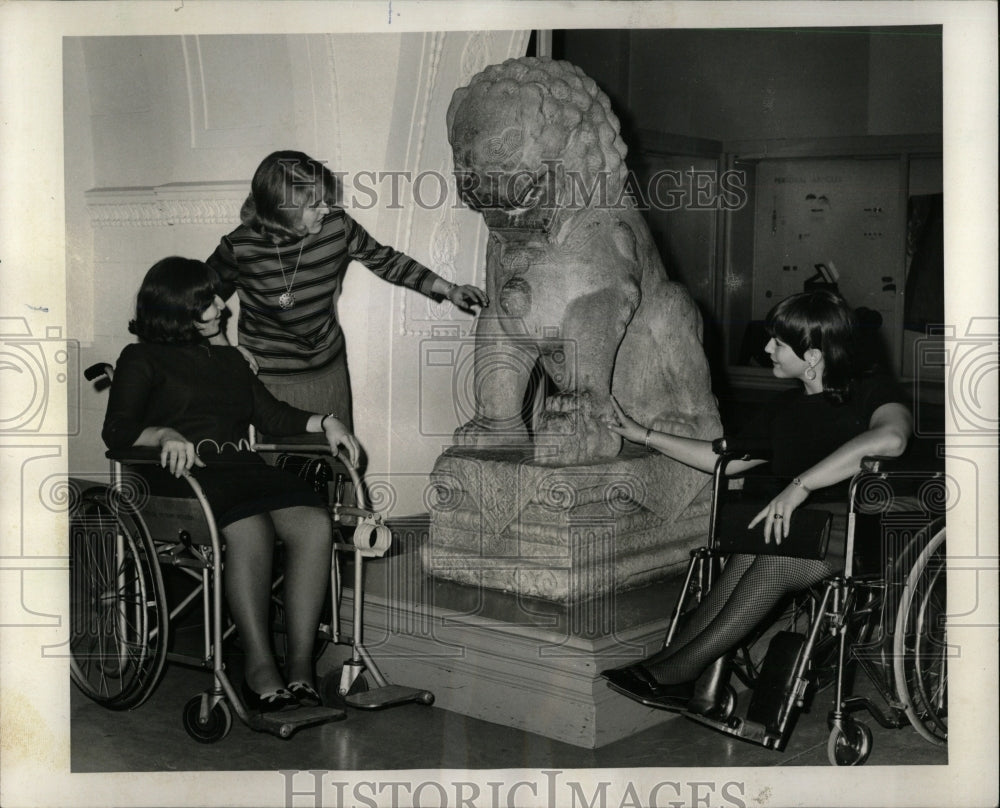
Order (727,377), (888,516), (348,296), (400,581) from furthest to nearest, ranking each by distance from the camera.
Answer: (727,377) → (348,296) → (400,581) → (888,516)

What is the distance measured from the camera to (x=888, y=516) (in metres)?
3.48

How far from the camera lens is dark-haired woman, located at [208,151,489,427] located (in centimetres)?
407

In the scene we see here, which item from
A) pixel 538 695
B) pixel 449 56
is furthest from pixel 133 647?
pixel 449 56

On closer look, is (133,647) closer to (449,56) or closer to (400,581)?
(400,581)

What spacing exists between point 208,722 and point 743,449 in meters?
1.68

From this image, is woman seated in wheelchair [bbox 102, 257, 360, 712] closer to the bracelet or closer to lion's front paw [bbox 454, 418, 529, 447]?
lion's front paw [bbox 454, 418, 529, 447]

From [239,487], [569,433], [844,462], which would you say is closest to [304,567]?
[239,487]

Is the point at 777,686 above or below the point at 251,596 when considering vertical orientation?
below

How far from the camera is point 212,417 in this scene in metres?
3.72

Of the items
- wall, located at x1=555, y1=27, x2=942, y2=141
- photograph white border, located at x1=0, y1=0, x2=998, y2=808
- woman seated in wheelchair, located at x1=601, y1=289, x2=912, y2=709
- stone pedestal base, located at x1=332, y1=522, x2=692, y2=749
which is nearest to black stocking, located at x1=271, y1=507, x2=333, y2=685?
stone pedestal base, located at x1=332, y1=522, x2=692, y2=749

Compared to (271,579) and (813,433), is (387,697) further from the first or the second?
(813,433)

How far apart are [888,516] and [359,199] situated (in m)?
1.96

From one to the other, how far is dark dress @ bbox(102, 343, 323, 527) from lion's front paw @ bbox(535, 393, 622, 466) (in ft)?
2.44

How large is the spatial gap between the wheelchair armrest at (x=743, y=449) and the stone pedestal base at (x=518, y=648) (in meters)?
0.55
